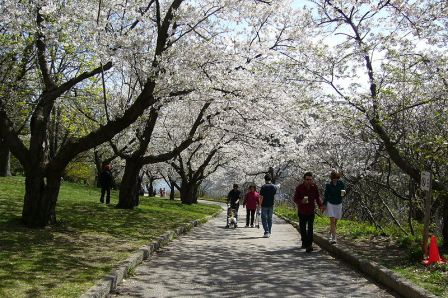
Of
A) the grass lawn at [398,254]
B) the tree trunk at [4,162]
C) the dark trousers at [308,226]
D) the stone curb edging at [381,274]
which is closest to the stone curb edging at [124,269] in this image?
the dark trousers at [308,226]

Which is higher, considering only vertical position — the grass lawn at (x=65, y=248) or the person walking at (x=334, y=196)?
the person walking at (x=334, y=196)

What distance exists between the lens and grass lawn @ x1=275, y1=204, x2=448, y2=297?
21.6ft

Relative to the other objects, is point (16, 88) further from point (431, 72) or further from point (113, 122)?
point (431, 72)

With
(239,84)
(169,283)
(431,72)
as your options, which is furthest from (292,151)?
(169,283)

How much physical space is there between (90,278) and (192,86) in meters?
6.08

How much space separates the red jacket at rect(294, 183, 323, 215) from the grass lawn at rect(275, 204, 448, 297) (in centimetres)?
125

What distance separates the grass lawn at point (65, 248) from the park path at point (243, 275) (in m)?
0.63

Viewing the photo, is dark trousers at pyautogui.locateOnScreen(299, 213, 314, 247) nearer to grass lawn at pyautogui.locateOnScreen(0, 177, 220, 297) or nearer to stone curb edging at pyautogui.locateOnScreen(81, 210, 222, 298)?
stone curb edging at pyautogui.locateOnScreen(81, 210, 222, 298)

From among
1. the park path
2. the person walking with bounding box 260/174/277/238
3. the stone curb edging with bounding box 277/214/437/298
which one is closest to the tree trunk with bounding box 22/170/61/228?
the park path

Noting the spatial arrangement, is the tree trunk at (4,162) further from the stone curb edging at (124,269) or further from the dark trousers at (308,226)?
the dark trousers at (308,226)

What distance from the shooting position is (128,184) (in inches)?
719

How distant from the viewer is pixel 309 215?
1057cm

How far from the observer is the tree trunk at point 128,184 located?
1800 centimetres

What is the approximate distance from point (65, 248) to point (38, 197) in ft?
7.72
